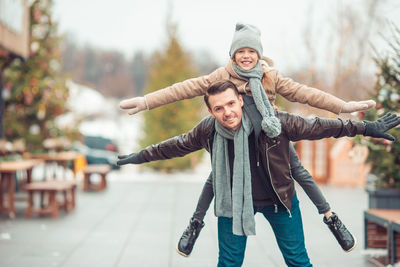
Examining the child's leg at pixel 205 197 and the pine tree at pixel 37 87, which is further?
the pine tree at pixel 37 87

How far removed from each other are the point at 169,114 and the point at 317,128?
14.0m

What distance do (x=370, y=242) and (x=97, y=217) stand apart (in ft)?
15.3

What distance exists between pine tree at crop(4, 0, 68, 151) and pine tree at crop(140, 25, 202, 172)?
2.96 metres

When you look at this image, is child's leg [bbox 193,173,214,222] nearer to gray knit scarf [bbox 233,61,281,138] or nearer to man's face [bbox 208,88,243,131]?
man's face [bbox 208,88,243,131]

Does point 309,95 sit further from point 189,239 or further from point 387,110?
point 387,110

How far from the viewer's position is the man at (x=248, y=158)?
3.23 meters

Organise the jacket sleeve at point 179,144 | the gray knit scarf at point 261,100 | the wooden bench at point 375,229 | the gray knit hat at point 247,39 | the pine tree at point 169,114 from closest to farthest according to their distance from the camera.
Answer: the gray knit scarf at point 261,100
the gray knit hat at point 247,39
the jacket sleeve at point 179,144
the wooden bench at point 375,229
the pine tree at point 169,114

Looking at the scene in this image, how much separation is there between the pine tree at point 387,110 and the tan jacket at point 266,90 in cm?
220

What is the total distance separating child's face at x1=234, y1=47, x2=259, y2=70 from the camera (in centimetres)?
338

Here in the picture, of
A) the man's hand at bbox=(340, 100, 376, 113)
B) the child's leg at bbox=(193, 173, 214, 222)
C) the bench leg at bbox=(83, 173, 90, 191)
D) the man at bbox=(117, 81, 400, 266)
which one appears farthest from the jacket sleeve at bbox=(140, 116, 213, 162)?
the bench leg at bbox=(83, 173, 90, 191)

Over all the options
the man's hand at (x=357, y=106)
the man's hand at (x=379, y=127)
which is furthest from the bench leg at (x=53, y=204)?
the man's hand at (x=379, y=127)

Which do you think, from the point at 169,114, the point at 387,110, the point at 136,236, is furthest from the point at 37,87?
the point at 387,110

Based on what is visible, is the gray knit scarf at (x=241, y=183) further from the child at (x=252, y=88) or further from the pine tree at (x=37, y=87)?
the pine tree at (x=37, y=87)

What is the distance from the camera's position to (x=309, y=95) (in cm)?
338
